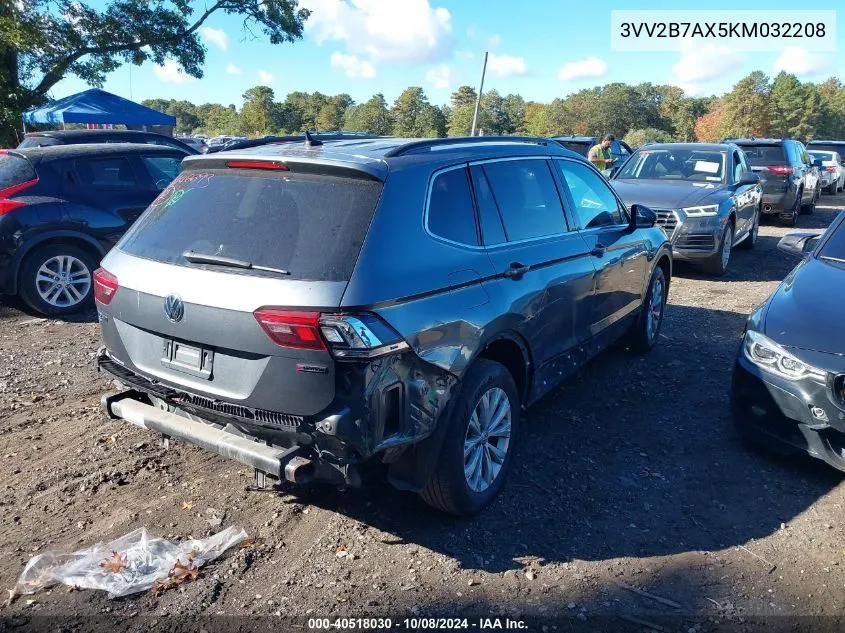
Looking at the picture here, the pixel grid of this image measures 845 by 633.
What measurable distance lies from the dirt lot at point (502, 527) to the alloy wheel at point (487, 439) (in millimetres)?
226

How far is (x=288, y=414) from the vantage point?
2.80 meters

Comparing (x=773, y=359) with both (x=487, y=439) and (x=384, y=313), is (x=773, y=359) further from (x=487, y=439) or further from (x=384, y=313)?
(x=384, y=313)

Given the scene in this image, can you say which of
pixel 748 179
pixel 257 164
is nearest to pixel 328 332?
pixel 257 164

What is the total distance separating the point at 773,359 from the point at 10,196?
7.04 metres

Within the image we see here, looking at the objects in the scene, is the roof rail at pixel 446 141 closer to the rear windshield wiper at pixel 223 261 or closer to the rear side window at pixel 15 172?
the rear windshield wiper at pixel 223 261

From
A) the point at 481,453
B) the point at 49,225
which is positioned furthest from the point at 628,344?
the point at 49,225

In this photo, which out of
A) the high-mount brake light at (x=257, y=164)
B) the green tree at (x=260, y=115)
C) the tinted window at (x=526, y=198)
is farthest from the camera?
the green tree at (x=260, y=115)

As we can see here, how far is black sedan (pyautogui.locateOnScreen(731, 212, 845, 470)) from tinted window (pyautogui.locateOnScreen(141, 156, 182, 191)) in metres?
6.58

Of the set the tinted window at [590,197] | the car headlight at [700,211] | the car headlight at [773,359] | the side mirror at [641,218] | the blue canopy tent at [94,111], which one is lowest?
the car headlight at [773,359]

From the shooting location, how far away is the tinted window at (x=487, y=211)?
11.9ft

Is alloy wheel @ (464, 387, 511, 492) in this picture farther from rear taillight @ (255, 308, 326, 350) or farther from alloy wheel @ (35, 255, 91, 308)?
alloy wheel @ (35, 255, 91, 308)

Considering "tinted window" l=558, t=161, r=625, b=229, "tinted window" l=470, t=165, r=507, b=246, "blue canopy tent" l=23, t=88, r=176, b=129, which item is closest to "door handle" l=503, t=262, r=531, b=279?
"tinted window" l=470, t=165, r=507, b=246

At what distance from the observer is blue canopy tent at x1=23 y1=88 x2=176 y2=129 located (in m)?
16.9

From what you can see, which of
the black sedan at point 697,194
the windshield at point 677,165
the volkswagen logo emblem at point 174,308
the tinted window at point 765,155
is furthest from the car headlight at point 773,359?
the tinted window at point 765,155
